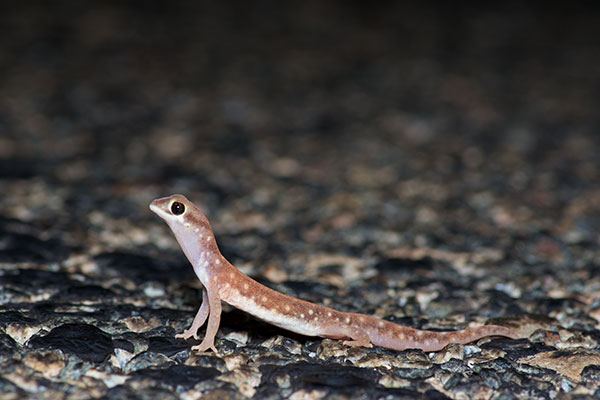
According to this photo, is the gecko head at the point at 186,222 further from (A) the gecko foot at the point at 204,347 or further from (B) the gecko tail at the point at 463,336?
(B) the gecko tail at the point at 463,336

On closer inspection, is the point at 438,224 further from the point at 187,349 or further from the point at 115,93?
the point at 115,93

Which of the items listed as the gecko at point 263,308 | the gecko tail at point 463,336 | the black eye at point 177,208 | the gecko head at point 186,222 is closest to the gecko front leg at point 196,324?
the gecko at point 263,308

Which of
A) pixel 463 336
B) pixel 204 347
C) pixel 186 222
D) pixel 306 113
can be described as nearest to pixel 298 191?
pixel 306 113

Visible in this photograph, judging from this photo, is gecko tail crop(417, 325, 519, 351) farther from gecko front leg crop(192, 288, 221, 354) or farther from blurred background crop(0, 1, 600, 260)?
blurred background crop(0, 1, 600, 260)

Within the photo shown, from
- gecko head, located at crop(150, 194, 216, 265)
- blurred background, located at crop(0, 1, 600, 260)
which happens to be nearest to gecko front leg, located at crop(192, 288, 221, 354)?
gecko head, located at crop(150, 194, 216, 265)

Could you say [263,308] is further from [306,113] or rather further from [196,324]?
[306,113]

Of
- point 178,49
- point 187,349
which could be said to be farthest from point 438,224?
point 178,49

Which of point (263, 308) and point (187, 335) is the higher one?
point (263, 308)
